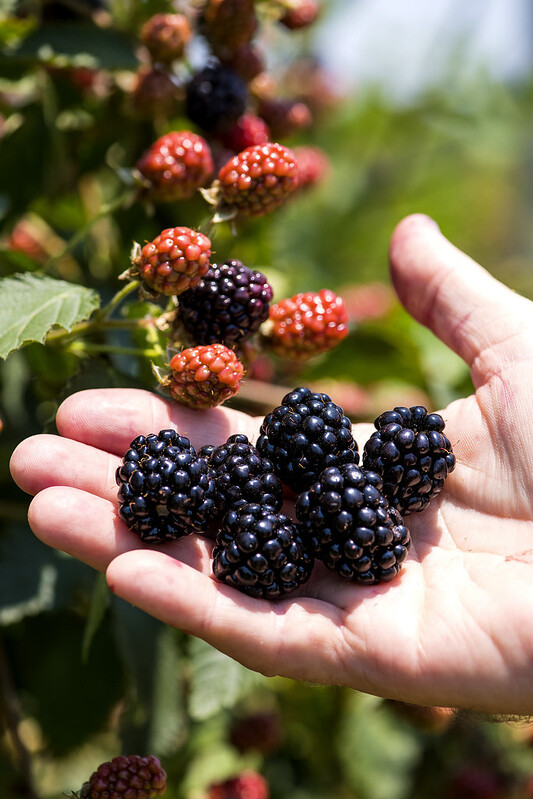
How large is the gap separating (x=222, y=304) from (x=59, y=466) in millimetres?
476

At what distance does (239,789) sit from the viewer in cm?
199

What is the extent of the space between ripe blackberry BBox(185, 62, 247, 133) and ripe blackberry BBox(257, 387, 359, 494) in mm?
759

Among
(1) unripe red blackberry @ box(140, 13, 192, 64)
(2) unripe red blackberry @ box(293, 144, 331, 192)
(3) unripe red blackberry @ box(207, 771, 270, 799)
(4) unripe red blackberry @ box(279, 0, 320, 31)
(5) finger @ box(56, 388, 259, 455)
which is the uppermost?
(4) unripe red blackberry @ box(279, 0, 320, 31)

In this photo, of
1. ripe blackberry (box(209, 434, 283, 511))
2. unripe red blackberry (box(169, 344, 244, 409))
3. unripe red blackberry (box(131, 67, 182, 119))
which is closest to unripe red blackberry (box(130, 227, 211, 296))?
unripe red blackberry (box(169, 344, 244, 409))

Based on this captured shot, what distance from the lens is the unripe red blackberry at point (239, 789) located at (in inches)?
77.7

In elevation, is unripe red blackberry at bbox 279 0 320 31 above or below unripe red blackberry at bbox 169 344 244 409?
above

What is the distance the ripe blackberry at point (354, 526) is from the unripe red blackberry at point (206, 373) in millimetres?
275

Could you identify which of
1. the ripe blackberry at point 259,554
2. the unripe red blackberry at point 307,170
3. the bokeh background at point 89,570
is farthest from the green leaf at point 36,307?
the unripe red blackberry at point 307,170

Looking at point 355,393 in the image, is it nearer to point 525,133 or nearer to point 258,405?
point 258,405

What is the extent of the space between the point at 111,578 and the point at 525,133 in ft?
12.6

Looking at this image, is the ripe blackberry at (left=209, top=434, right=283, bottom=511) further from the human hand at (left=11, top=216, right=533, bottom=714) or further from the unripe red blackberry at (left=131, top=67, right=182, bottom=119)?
A: the unripe red blackberry at (left=131, top=67, right=182, bottom=119)

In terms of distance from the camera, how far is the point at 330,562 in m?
1.43

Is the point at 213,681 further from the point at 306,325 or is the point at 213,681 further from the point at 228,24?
the point at 228,24

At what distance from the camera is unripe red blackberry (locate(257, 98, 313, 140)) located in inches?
78.4
